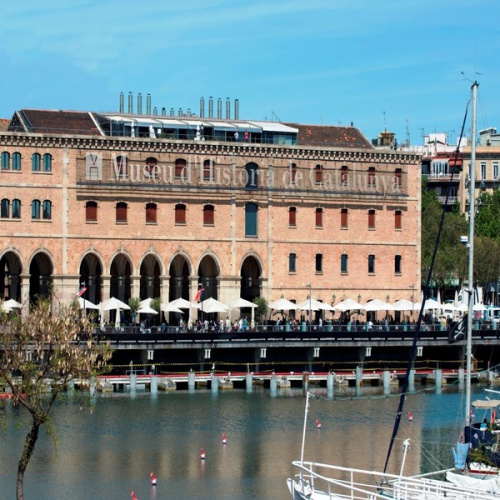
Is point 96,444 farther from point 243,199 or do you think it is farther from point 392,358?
point 243,199

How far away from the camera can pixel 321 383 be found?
108 metres

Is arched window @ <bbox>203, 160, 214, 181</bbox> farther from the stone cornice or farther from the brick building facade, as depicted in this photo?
the stone cornice

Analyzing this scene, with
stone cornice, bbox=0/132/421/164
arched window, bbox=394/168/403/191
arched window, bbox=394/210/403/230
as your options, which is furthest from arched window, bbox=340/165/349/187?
arched window, bbox=394/210/403/230

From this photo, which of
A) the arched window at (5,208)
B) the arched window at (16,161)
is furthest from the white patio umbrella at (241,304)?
the arched window at (16,161)

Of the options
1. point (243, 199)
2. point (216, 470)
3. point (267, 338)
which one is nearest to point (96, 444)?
point (216, 470)

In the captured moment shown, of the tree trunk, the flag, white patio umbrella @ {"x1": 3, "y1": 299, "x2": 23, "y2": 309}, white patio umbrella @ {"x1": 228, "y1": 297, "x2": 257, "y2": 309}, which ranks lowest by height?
the tree trunk

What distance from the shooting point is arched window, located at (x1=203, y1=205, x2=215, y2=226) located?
12238 centimetres

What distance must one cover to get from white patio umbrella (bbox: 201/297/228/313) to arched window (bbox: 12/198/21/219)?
47.8ft

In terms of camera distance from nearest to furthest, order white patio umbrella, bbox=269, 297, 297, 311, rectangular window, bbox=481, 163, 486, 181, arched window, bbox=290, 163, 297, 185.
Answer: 1. white patio umbrella, bbox=269, 297, 297, 311
2. arched window, bbox=290, 163, 297, 185
3. rectangular window, bbox=481, 163, 486, 181

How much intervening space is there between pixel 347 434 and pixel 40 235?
128 ft

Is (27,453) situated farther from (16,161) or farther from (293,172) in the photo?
(293,172)

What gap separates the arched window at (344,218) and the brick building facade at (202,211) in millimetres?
77

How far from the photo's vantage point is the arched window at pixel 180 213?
4776 inches

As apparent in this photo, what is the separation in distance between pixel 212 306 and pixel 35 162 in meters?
16.3
